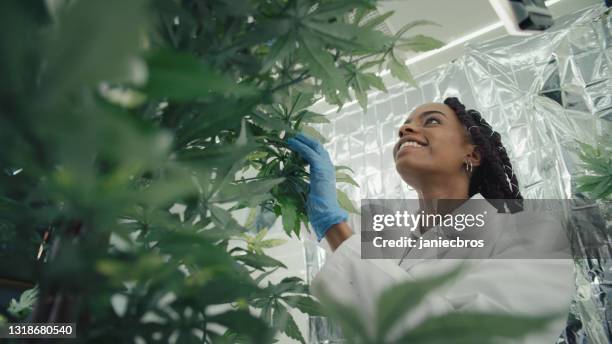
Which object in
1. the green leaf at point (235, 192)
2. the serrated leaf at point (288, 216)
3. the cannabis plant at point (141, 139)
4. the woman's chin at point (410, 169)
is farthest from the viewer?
the woman's chin at point (410, 169)

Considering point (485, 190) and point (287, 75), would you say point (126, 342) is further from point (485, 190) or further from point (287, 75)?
point (485, 190)

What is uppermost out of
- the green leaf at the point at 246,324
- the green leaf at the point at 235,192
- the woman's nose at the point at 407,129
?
the woman's nose at the point at 407,129

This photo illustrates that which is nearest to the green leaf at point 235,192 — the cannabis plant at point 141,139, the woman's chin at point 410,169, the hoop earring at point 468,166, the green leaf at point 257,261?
the cannabis plant at point 141,139

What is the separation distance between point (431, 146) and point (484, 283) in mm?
577

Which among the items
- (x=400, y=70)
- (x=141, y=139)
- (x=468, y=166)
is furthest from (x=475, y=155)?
(x=141, y=139)

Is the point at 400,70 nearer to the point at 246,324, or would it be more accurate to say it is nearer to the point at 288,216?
the point at 288,216

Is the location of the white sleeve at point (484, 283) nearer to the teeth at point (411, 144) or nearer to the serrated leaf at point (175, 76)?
the teeth at point (411, 144)

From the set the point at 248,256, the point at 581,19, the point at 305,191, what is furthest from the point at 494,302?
the point at 581,19

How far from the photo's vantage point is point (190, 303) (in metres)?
0.30

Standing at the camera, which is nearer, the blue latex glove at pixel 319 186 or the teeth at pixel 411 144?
the blue latex glove at pixel 319 186

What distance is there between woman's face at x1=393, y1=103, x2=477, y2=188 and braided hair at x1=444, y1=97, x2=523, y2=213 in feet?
0.12

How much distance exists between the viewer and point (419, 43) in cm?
61

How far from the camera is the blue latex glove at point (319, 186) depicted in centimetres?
86

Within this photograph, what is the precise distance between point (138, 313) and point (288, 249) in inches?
76.0
